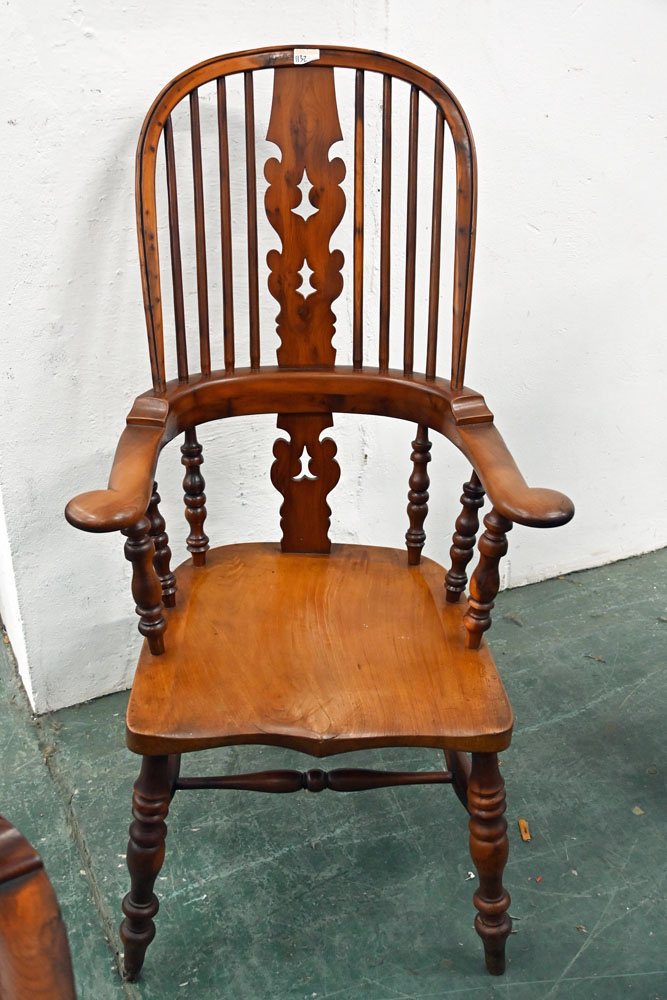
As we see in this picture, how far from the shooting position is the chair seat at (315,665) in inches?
40.0

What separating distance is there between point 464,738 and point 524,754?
74cm

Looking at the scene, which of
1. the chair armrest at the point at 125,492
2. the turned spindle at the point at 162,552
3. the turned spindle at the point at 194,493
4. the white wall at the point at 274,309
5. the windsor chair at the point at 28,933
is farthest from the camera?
the white wall at the point at 274,309

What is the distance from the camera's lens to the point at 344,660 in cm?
114

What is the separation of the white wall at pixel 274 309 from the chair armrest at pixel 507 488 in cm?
72

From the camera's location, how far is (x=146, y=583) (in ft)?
3.41

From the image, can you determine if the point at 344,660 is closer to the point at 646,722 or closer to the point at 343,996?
the point at 343,996

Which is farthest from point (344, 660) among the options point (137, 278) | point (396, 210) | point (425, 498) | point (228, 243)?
point (396, 210)

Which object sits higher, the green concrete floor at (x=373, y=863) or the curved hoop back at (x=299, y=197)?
the curved hoop back at (x=299, y=197)

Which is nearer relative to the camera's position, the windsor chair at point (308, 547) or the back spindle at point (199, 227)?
the windsor chair at point (308, 547)

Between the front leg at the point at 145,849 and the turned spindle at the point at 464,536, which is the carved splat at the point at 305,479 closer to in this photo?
the turned spindle at the point at 464,536

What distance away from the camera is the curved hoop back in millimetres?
1221

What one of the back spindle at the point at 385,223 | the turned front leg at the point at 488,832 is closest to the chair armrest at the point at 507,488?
the back spindle at the point at 385,223

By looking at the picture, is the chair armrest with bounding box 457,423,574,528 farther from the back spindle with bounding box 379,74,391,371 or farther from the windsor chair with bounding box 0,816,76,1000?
the windsor chair with bounding box 0,816,76,1000

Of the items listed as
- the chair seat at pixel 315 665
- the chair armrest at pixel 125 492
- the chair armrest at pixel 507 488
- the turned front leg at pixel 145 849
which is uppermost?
the chair armrest at pixel 125 492
